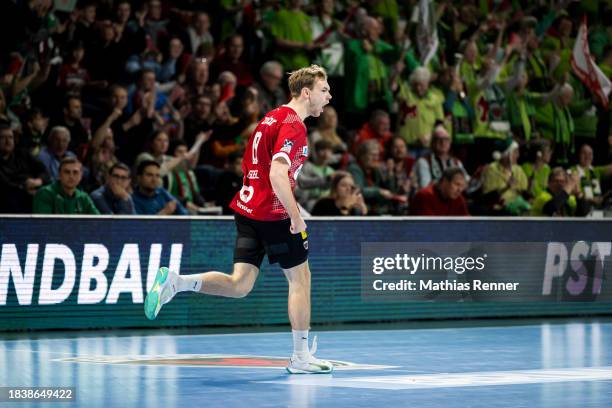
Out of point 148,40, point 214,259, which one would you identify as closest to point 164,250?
point 214,259

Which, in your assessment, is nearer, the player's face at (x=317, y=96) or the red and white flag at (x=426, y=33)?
the player's face at (x=317, y=96)

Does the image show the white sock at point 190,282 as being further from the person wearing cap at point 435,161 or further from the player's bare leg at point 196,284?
the person wearing cap at point 435,161

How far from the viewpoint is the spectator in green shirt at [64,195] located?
39.2 ft

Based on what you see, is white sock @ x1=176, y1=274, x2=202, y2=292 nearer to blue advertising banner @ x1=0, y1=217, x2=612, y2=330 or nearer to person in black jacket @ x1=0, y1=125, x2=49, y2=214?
blue advertising banner @ x1=0, y1=217, x2=612, y2=330

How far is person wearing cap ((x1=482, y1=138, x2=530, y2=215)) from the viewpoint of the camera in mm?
15586

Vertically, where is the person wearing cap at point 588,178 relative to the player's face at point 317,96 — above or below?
above

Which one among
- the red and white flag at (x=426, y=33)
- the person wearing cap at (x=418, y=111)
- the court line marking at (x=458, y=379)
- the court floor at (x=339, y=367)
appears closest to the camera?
the court floor at (x=339, y=367)

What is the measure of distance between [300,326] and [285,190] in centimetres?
105

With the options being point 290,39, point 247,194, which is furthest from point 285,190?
point 290,39

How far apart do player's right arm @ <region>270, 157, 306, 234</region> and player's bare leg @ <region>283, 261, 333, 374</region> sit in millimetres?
509

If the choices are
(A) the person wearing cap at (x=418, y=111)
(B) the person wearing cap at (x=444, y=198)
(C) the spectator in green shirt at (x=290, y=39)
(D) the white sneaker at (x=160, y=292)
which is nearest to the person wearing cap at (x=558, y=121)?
(A) the person wearing cap at (x=418, y=111)

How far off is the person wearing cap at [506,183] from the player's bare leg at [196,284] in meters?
7.89

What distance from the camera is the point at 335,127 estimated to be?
15445 mm

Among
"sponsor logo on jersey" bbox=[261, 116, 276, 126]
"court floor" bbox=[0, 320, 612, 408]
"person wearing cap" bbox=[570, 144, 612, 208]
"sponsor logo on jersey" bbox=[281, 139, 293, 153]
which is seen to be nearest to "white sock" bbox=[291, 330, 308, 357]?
"court floor" bbox=[0, 320, 612, 408]
